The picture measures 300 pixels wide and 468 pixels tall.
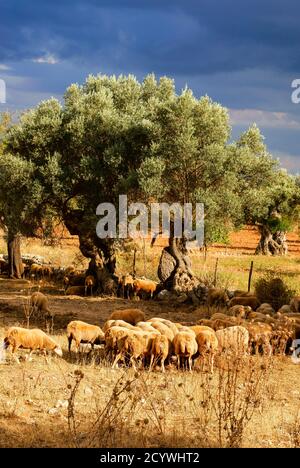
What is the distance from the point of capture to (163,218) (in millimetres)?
22359

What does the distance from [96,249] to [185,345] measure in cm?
1413

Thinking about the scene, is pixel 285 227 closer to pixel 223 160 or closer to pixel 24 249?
pixel 24 249

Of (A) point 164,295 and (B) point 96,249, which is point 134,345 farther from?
(B) point 96,249

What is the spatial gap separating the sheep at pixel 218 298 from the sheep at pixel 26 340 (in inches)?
367

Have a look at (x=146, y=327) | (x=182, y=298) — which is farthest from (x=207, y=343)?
(x=182, y=298)

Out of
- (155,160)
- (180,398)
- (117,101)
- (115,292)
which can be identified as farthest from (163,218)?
(180,398)

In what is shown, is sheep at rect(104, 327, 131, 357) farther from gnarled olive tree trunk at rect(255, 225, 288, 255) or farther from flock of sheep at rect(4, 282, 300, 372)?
gnarled olive tree trunk at rect(255, 225, 288, 255)

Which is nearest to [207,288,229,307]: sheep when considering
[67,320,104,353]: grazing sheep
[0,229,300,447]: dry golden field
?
[0,229,300,447]: dry golden field

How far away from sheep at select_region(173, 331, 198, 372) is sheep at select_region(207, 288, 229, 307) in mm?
8559

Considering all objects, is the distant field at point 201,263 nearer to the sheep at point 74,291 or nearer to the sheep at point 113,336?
the sheep at point 74,291

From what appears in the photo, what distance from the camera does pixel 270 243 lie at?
46.7 m

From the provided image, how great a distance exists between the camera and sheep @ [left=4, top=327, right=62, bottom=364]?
39.1 feet

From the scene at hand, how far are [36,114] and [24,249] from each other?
54.8 feet

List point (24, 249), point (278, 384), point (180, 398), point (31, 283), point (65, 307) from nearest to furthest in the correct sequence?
1. point (180, 398)
2. point (278, 384)
3. point (65, 307)
4. point (31, 283)
5. point (24, 249)
